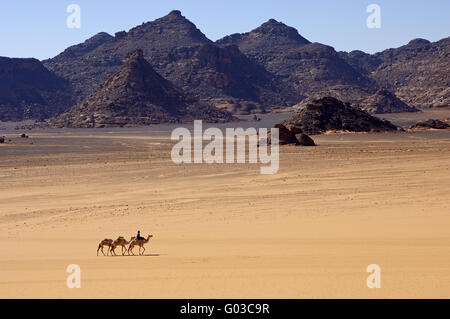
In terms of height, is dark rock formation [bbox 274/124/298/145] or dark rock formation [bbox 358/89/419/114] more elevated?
dark rock formation [bbox 358/89/419/114]

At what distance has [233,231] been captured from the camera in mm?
14695

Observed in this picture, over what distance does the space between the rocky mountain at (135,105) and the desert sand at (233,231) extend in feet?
270

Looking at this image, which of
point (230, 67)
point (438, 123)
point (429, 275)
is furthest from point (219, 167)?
point (230, 67)

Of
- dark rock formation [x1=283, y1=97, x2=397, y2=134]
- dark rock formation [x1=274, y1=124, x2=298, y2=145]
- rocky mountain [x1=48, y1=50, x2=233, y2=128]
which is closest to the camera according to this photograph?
dark rock formation [x1=274, y1=124, x2=298, y2=145]

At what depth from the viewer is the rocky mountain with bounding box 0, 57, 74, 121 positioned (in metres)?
161

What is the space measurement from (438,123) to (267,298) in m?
70.5

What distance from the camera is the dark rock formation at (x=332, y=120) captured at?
232 feet

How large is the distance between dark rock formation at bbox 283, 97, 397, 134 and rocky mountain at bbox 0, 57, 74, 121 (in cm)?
9371

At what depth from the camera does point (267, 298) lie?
8781 millimetres
